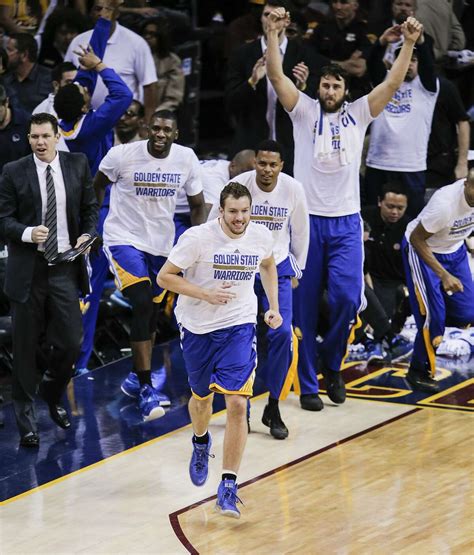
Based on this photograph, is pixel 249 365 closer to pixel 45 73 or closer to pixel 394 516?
pixel 394 516

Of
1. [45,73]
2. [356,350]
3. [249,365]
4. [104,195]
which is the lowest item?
[356,350]

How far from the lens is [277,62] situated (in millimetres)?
9430

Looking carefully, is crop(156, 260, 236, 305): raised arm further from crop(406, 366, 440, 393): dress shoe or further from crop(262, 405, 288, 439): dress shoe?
crop(406, 366, 440, 393): dress shoe

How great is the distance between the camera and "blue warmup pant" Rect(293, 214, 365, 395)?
958 centimetres

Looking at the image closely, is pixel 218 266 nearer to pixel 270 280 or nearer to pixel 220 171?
pixel 270 280

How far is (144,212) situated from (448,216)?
2.21m

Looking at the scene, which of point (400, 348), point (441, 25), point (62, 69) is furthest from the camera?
point (441, 25)

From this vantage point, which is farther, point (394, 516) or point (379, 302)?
point (379, 302)

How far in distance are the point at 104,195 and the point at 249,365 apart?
9.40 ft

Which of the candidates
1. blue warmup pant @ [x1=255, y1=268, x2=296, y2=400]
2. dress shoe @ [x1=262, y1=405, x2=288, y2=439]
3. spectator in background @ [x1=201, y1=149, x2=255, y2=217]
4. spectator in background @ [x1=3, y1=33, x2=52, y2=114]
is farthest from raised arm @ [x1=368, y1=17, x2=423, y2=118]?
spectator in background @ [x1=3, y1=33, x2=52, y2=114]

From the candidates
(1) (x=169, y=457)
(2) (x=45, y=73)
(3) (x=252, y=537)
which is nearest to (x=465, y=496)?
(3) (x=252, y=537)

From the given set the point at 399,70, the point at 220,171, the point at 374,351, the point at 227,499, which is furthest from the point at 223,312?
the point at 374,351

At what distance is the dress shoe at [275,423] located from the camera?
908 centimetres

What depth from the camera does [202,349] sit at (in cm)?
795
